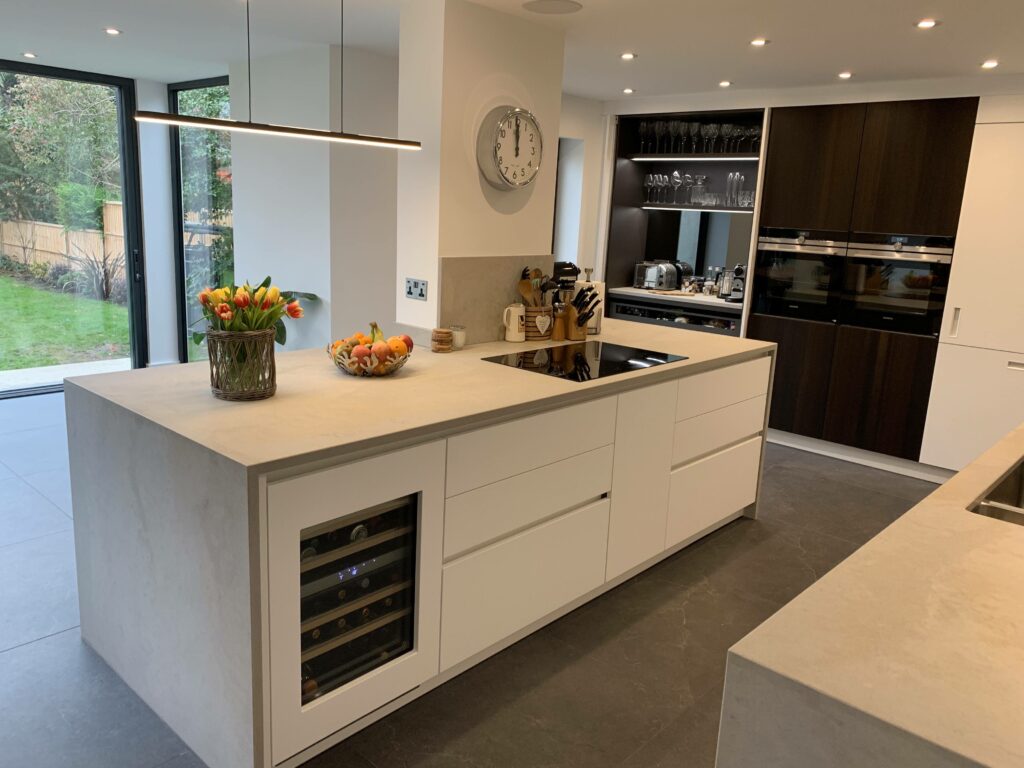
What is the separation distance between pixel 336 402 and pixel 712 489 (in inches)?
80.1

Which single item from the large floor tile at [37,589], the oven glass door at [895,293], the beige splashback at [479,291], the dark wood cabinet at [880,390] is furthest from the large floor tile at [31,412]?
the oven glass door at [895,293]

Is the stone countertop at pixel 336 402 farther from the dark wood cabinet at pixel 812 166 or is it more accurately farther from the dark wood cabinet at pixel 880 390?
the dark wood cabinet at pixel 812 166

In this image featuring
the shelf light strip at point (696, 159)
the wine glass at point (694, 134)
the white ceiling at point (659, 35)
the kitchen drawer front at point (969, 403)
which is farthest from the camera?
the wine glass at point (694, 134)

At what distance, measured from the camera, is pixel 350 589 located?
7.18 ft

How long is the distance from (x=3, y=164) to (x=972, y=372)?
6.40 m

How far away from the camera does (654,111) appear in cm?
571

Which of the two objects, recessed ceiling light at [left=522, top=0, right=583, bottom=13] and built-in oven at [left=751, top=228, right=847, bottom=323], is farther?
built-in oven at [left=751, top=228, right=847, bottom=323]

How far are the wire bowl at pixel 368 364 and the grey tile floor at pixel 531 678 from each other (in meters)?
1.09

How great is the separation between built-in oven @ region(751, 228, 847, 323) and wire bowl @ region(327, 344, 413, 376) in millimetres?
3372

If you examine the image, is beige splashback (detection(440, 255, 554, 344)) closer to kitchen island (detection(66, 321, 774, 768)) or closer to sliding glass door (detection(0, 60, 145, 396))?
kitchen island (detection(66, 321, 774, 768))

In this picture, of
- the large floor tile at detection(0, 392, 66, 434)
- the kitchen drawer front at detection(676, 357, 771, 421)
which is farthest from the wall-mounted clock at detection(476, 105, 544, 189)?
the large floor tile at detection(0, 392, 66, 434)

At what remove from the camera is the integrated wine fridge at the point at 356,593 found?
82.3 inches

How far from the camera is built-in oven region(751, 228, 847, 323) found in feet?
16.5

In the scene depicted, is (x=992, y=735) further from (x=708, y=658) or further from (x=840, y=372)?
(x=840, y=372)
